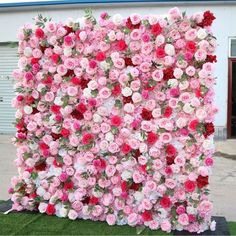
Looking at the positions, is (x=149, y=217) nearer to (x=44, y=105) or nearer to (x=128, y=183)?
(x=128, y=183)

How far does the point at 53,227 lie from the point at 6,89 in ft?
28.0

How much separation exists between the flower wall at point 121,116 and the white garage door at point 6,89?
7.67 meters

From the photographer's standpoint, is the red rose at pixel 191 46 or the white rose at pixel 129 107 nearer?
the red rose at pixel 191 46

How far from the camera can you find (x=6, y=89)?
524 inches

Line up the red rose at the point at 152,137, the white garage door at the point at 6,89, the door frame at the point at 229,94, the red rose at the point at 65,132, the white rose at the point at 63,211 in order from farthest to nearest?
the white garage door at the point at 6,89 < the door frame at the point at 229,94 < the white rose at the point at 63,211 < the red rose at the point at 65,132 < the red rose at the point at 152,137

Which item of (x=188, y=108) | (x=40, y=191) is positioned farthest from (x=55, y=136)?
(x=188, y=108)

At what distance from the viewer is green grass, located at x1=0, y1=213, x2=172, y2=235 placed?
17.3ft

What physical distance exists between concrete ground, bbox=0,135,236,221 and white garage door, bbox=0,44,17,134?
146cm

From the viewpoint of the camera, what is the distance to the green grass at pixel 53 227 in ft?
17.3

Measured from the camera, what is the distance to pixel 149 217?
5.36 meters

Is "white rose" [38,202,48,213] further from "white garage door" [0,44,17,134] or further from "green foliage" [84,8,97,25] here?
"white garage door" [0,44,17,134]

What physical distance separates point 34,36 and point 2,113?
8078 millimetres

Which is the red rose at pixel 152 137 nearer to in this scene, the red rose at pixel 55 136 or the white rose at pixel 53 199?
the red rose at pixel 55 136

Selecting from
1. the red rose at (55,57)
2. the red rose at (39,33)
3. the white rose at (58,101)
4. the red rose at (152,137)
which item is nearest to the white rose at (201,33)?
the red rose at (152,137)
